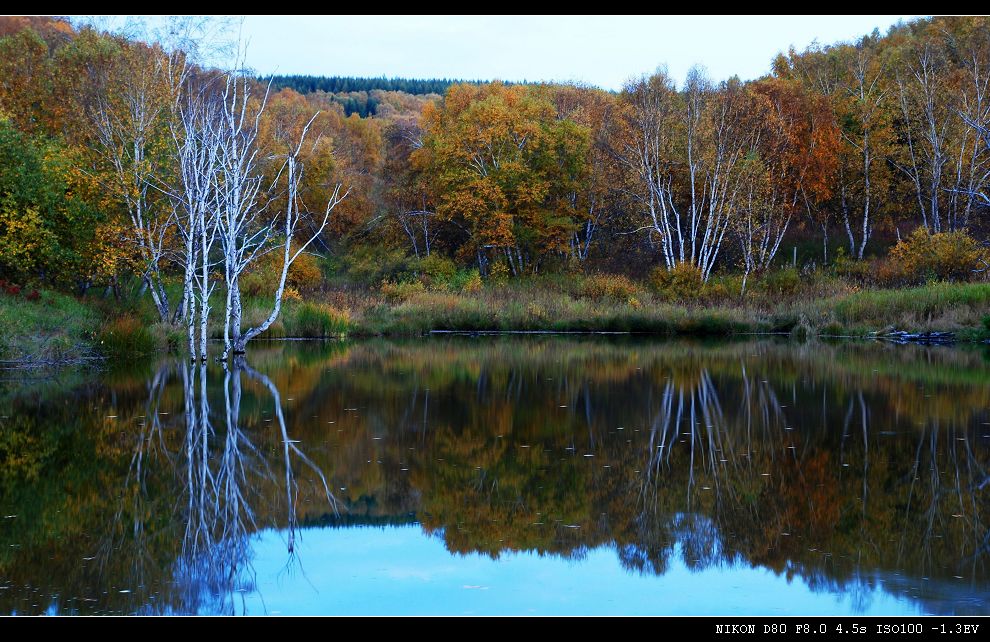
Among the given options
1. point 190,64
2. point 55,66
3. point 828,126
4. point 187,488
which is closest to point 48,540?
point 187,488

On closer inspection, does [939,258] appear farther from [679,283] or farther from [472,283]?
[472,283]

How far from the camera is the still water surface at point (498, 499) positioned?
22.6 feet

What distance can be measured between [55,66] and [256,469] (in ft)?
96.5

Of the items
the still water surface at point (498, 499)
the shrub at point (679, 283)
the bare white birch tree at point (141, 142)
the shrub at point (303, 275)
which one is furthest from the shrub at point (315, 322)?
the still water surface at point (498, 499)

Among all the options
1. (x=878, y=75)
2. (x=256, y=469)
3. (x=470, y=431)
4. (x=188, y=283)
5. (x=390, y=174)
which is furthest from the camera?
(x=390, y=174)

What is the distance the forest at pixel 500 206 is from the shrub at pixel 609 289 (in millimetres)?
191

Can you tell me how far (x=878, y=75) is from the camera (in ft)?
149

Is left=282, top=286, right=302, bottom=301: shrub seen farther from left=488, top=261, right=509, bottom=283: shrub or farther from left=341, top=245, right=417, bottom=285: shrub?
left=488, top=261, right=509, bottom=283: shrub

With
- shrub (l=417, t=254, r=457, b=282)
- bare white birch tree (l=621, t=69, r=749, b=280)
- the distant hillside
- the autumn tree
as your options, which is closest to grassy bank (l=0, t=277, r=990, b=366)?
bare white birch tree (l=621, t=69, r=749, b=280)

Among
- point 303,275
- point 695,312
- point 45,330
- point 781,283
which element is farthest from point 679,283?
point 45,330

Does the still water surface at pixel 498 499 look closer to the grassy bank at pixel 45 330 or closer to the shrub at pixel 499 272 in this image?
the grassy bank at pixel 45 330

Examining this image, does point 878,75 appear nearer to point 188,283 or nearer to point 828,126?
point 828,126

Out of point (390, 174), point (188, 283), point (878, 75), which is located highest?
point (878, 75)

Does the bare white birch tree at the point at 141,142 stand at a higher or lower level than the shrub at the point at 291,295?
higher
